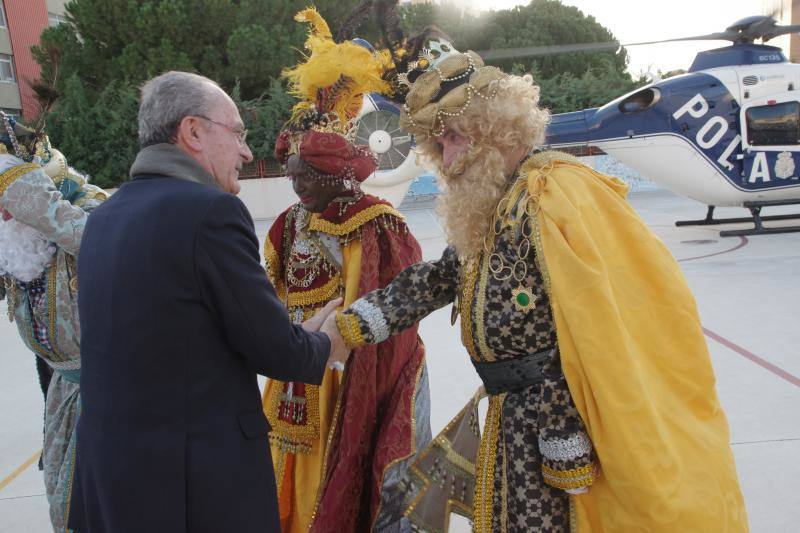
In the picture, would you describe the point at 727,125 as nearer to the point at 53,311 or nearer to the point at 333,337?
the point at 333,337

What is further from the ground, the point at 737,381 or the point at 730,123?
the point at 730,123

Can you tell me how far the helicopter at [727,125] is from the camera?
8.35 m

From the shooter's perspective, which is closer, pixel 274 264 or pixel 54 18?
pixel 274 264

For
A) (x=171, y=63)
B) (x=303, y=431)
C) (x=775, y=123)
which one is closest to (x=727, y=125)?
(x=775, y=123)

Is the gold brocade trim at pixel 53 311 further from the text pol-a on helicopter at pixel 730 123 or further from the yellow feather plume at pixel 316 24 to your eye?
the text pol-a on helicopter at pixel 730 123

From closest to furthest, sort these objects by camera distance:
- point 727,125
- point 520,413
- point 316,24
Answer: point 520,413 < point 316,24 < point 727,125

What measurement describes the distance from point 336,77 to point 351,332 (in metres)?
1.21

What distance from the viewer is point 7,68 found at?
24.4 metres

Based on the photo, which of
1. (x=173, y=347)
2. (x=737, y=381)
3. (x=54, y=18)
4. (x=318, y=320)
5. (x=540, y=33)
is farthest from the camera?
(x=54, y=18)

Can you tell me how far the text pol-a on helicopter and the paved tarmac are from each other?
1.13 meters

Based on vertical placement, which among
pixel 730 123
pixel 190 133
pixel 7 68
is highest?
pixel 7 68

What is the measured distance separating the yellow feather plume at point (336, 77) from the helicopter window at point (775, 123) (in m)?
7.60

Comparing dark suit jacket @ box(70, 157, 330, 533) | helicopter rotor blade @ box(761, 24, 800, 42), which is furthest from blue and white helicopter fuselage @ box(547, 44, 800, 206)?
Answer: dark suit jacket @ box(70, 157, 330, 533)

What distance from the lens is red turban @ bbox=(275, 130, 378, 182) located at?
98.6 inches
